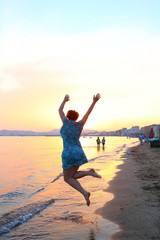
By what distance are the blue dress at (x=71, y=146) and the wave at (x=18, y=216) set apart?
65.6 inches

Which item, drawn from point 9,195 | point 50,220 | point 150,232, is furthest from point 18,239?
point 9,195

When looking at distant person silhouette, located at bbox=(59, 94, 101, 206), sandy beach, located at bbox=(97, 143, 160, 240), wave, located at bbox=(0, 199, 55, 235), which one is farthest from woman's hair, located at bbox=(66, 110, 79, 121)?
wave, located at bbox=(0, 199, 55, 235)

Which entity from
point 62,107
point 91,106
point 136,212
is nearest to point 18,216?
point 136,212

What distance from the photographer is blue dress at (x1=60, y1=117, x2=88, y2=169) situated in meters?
4.46

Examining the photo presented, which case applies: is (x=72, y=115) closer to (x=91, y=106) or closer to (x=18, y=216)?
(x=91, y=106)

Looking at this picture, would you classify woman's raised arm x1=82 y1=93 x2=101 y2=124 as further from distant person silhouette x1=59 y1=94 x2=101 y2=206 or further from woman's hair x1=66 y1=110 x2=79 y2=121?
woman's hair x1=66 y1=110 x2=79 y2=121

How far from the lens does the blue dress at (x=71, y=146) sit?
4.46 m

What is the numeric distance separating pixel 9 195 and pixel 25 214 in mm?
3311

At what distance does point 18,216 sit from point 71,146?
234 centimetres

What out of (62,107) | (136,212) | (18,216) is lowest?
(18,216)

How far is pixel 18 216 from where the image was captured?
5.45m

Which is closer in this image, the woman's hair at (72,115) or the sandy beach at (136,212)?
the sandy beach at (136,212)

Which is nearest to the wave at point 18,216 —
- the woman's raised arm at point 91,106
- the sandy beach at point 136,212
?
the sandy beach at point 136,212

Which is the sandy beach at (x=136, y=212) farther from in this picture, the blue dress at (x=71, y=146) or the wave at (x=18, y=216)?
the wave at (x=18, y=216)
